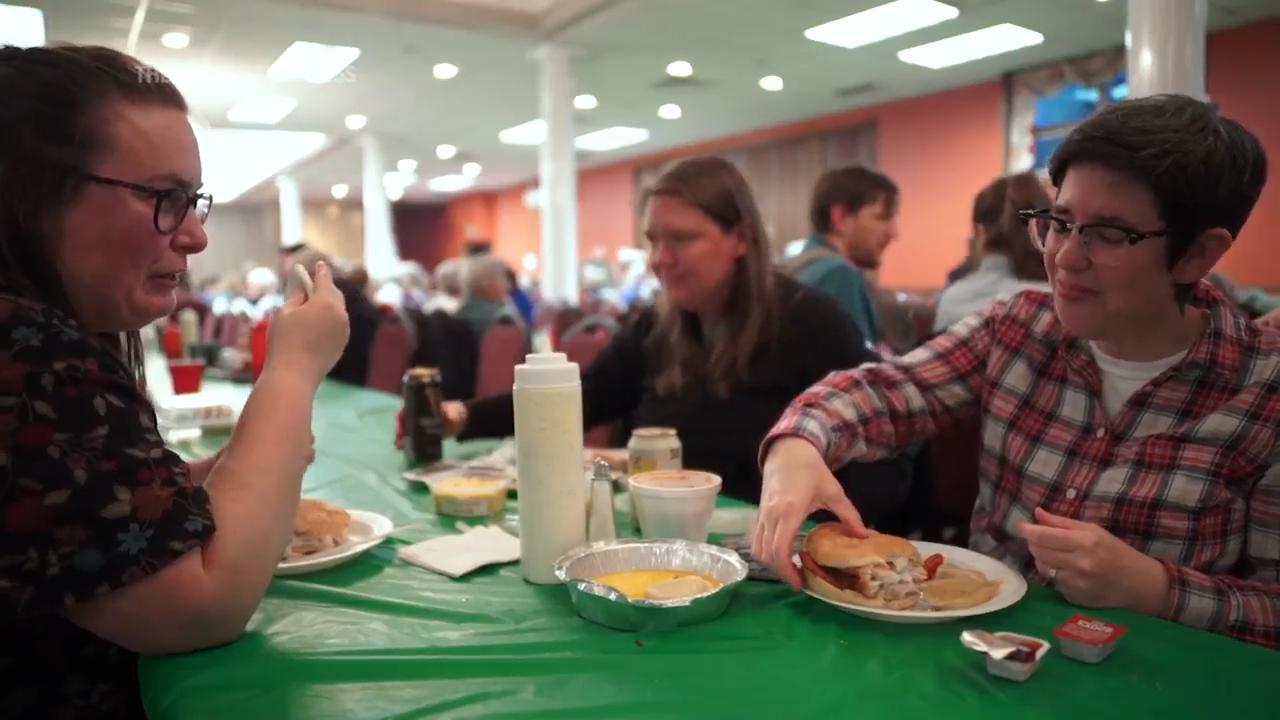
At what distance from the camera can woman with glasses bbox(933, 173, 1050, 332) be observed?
273 cm

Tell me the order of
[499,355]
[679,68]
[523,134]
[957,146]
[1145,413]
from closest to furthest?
[1145,413]
[499,355]
[679,68]
[957,146]
[523,134]

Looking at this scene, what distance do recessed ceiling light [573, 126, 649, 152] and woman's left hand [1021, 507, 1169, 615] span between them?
34.3ft

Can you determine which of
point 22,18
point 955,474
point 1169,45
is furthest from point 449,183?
point 955,474

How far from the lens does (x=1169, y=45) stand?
3309mm

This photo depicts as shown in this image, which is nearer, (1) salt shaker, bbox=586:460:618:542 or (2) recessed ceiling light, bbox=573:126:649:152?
(1) salt shaker, bbox=586:460:618:542

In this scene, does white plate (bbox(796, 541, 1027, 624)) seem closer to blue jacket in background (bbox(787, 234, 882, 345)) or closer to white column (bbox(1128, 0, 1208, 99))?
blue jacket in background (bbox(787, 234, 882, 345))

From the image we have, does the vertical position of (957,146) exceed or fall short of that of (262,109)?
it falls short

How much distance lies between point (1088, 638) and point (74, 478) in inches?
36.0

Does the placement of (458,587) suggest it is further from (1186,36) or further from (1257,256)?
(1257,256)

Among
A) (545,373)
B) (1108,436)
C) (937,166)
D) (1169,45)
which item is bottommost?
(1108,436)

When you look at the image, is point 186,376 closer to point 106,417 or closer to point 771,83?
point 106,417

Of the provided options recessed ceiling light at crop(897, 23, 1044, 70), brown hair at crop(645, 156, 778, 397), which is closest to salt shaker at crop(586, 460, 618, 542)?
brown hair at crop(645, 156, 778, 397)

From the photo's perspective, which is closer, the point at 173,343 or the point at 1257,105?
the point at 173,343

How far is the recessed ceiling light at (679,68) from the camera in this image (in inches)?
301
